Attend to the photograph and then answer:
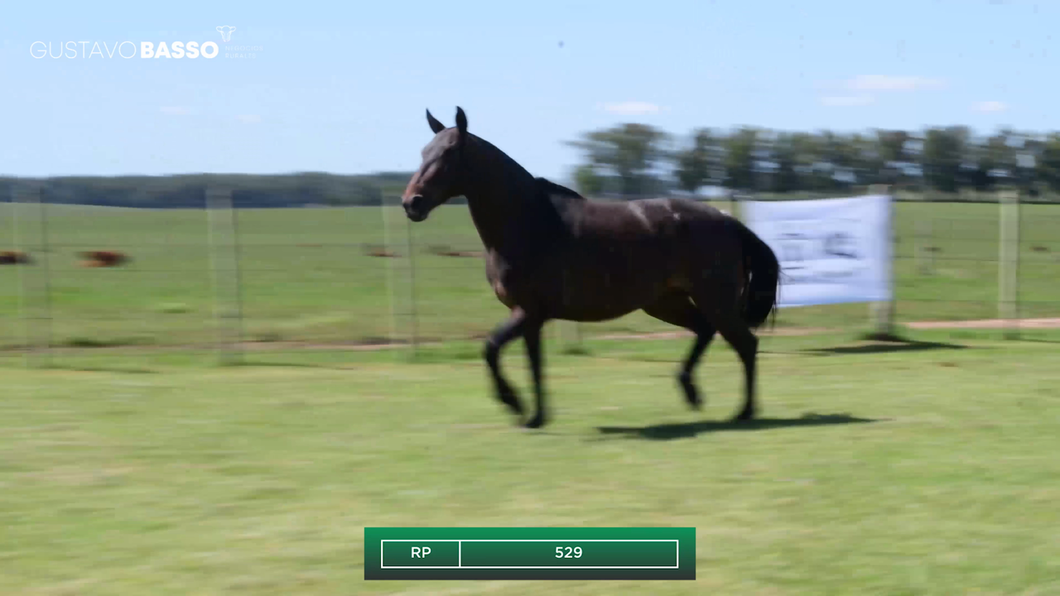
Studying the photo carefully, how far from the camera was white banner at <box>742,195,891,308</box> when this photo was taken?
1591cm

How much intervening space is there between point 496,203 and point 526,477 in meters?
2.48

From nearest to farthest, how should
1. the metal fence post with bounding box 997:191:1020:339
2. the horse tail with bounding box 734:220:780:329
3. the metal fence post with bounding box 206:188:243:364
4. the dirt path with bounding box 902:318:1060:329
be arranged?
the horse tail with bounding box 734:220:780:329
the metal fence post with bounding box 206:188:243:364
the metal fence post with bounding box 997:191:1020:339
the dirt path with bounding box 902:318:1060:329

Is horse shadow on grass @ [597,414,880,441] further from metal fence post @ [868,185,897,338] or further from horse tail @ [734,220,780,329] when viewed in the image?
metal fence post @ [868,185,897,338]

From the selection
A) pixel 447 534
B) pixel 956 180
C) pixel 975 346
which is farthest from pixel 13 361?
pixel 956 180


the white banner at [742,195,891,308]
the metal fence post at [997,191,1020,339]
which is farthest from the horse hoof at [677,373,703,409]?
the metal fence post at [997,191,1020,339]

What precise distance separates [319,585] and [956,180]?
1527 inches

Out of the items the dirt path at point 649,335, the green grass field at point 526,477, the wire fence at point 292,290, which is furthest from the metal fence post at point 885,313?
the green grass field at point 526,477

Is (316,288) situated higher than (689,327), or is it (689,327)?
(689,327)

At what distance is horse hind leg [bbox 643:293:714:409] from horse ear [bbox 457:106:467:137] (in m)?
2.14

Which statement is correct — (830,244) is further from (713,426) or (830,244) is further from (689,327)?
(713,426)

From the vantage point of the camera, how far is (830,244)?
53.1 feet

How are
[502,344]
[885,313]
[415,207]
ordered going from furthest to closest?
[885,313] → [502,344] → [415,207]

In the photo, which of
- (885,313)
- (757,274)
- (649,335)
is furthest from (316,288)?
(757,274)

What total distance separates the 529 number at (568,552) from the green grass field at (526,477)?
0.79ft
